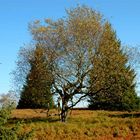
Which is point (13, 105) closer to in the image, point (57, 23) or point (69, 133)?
point (69, 133)

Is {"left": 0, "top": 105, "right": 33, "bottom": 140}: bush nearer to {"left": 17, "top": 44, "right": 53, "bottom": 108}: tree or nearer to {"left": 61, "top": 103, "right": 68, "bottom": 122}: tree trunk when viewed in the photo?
{"left": 61, "top": 103, "right": 68, "bottom": 122}: tree trunk

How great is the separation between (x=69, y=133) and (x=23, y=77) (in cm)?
981

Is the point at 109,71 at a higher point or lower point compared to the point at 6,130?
higher

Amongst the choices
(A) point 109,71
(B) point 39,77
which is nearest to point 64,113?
(B) point 39,77

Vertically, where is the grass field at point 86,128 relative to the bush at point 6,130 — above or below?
above

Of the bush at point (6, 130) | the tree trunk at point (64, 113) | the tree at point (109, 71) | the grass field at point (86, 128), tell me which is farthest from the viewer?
the tree at point (109, 71)

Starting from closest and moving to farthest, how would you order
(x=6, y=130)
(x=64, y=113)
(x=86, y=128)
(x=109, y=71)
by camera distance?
1. (x=6, y=130)
2. (x=86, y=128)
3. (x=64, y=113)
4. (x=109, y=71)

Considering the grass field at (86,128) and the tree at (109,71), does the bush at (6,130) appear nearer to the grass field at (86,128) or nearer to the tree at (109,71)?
the grass field at (86,128)

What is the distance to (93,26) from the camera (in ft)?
149

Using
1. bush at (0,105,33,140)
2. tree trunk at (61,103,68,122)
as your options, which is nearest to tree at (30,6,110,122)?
tree trunk at (61,103,68,122)

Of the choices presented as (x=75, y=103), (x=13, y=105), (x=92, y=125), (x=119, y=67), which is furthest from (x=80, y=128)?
(x=13, y=105)

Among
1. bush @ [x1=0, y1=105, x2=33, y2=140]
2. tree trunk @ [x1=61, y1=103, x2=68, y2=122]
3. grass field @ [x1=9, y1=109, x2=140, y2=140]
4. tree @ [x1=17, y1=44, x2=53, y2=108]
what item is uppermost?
tree @ [x1=17, y1=44, x2=53, y2=108]

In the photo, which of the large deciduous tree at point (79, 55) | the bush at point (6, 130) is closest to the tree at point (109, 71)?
the large deciduous tree at point (79, 55)

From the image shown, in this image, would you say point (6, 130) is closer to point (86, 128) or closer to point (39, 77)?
point (86, 128)
